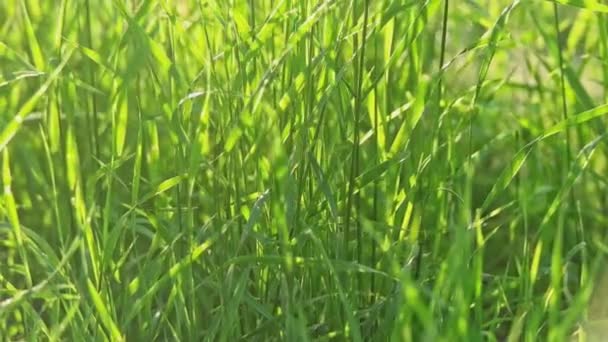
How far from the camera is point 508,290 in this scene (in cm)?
182

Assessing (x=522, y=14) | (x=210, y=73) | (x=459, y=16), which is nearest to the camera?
(x=210, y=73)

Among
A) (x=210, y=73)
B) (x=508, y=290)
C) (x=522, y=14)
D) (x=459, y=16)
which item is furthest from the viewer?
(x=522, y=14)

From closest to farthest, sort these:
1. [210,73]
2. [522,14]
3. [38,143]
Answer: [210,73] → [38,143] → [522,14]

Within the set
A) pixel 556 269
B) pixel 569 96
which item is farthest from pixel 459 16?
pixel 556 269

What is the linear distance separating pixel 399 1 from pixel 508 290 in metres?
0.45

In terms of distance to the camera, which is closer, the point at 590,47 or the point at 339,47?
the point at 339,47

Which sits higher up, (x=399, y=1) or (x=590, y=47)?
(x=399, y=1)

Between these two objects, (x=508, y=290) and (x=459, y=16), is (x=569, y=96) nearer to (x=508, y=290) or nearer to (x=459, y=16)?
(x=508, y=290)

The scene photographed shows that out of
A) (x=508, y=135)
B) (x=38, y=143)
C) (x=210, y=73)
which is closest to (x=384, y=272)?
(x=210, y=73)

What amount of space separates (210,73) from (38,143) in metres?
0.72

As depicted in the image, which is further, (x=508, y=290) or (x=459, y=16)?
(x=459, y=16)

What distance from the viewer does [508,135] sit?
203 cm

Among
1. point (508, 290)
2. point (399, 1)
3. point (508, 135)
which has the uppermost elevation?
point (399, 1)

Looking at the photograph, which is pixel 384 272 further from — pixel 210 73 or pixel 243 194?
pixel 210 73
